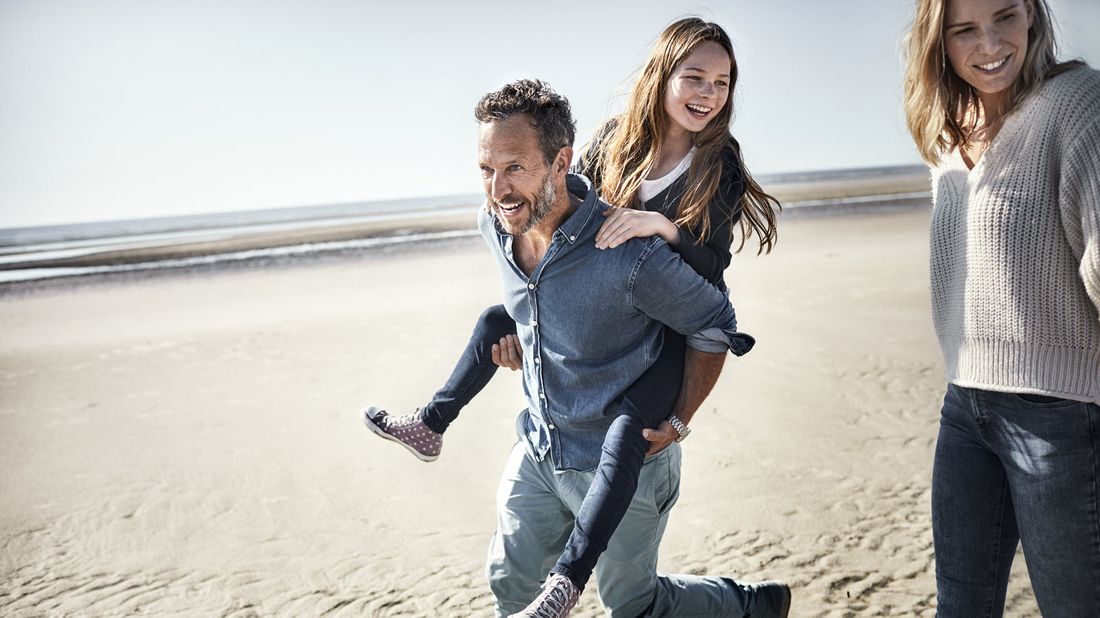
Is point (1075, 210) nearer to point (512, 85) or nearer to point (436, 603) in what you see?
point (512, 85)

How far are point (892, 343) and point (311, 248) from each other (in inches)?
707

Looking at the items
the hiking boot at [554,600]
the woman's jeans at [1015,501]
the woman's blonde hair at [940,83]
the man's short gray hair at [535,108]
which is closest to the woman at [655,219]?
the hiking boot at [554,600]

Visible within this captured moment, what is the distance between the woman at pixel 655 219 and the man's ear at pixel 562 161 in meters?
0.21

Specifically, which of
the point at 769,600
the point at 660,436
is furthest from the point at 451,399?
the point at 769,600

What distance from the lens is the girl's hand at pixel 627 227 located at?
8.32ft

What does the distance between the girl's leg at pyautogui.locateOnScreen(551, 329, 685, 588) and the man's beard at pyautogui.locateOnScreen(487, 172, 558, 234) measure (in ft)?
1.86

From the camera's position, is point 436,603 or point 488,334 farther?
point 436,603

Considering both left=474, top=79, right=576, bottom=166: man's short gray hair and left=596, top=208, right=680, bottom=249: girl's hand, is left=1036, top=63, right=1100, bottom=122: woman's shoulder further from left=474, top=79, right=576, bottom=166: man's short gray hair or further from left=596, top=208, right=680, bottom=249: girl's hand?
left=474, top=79, right=576, bottom=166: man's short gray hair

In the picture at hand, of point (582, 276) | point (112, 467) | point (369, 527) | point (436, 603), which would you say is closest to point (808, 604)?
point (436, 603)

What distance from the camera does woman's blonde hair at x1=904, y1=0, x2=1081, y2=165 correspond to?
218 centimetres

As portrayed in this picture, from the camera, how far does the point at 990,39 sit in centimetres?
217

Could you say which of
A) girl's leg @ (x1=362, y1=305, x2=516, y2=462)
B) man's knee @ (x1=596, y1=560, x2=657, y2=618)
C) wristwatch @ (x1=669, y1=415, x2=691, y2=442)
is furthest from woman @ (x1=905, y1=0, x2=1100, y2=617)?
girl's leg @ (x1=362, y1=305, x2=516, y2=462)

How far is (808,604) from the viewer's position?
12.4ft

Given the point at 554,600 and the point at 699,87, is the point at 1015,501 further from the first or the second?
the point at 699,87
